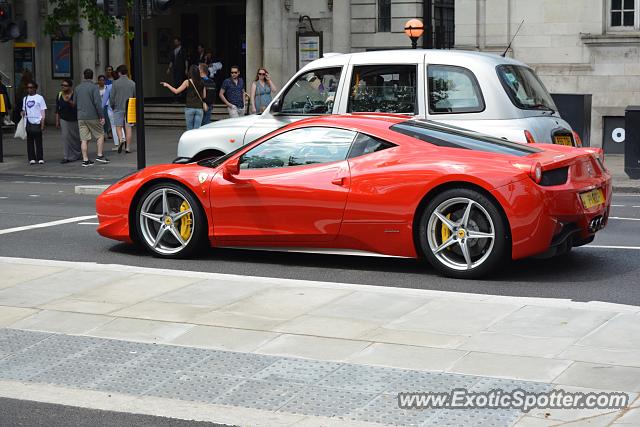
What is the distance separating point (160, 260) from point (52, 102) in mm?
25176

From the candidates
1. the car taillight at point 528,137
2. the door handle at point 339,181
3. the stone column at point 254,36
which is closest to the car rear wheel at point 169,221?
the door handle at point 339,181

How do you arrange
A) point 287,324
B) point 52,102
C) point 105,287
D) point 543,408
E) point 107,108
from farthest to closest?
point 52,102, point 107,108, point 105,287, point 287,324, point 543,408

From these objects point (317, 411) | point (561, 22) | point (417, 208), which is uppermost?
point (561, 22)

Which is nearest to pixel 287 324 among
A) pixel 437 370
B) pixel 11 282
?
Result: pixel 437 370

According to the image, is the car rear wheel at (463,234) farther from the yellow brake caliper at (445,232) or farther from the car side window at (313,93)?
the car side window at (313,93)

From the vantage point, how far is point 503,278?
32.0 feet

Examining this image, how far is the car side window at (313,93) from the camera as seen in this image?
13555mm

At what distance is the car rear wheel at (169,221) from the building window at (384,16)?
777 inches

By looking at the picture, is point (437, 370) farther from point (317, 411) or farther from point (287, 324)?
point (287, 324)

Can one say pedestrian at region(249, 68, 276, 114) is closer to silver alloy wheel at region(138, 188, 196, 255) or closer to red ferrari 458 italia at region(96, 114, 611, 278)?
red ferrari 458 italia at region(96, 114, 611, 278)

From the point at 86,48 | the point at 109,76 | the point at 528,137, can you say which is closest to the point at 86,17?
the point at 109,76

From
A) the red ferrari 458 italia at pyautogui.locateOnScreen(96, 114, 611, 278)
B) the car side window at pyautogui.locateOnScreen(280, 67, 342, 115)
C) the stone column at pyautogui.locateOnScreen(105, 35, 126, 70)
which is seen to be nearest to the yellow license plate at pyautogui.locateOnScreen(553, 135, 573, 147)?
the car side window at pyautogui.locateOnScreen(280, 67, 342, 115)

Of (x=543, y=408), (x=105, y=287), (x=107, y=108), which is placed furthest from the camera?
(x=107, y=108)

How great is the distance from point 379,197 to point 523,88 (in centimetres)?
415
